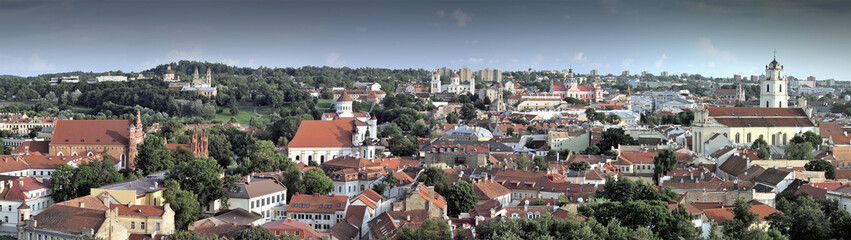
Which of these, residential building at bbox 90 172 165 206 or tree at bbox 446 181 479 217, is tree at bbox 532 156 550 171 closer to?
tree at bbox 446 181 479 217

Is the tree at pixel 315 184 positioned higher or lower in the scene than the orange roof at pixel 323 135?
lower

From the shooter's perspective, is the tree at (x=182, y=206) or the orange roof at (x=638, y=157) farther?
the orange roof at (x=638, y=157)

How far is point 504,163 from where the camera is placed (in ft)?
139

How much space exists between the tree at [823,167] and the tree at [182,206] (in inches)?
1059

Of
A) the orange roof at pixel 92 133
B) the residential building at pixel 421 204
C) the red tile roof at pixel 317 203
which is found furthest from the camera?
the orange roof at pixel 92 133

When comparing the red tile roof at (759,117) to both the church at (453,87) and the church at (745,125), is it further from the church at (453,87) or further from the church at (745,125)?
the church at (453,87)

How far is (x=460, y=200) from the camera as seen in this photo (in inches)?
1282

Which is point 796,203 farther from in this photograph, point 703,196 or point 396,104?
point 396,104

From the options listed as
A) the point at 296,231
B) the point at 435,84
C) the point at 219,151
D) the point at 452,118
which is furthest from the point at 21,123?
the point at 435,84

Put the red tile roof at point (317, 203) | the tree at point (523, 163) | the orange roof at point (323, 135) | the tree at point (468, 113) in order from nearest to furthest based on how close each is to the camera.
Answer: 1. the red tile roof at point (317, 203)
2. the tree at point (523, 163)
3. the orange roof at point (323, 135)
4. the tree at point (468, 113)

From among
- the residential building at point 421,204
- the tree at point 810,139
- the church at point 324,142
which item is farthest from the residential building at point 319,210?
the tree at point 810,139

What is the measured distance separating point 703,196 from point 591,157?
10.7m

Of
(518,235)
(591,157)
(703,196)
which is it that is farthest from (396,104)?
(518,235)

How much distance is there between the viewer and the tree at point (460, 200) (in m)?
32.4
